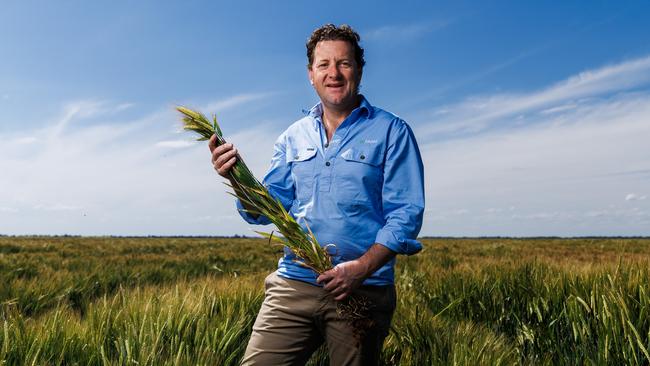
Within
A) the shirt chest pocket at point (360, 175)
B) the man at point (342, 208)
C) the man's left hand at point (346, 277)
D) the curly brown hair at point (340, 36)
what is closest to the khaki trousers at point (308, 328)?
the man at point (342, 208)

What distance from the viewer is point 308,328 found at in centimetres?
263

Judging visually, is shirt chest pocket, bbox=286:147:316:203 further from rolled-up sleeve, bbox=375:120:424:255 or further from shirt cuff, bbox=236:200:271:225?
rolled-up sleeve, bbox=375:120:424:255

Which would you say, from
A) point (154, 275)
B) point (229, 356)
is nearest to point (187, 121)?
point (229, 356)

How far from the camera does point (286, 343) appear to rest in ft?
8.60

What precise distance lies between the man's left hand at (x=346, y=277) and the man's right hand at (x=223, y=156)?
2.13 feet

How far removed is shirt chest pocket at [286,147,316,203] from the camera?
8.70 ft

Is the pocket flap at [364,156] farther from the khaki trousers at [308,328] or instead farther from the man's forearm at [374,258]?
the khaki trousers at [308,328]

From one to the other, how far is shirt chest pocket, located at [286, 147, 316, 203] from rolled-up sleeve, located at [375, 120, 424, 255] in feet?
1.20

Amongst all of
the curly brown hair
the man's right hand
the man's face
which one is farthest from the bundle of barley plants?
the curly brown hair

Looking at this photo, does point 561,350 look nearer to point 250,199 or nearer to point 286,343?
point 286,343

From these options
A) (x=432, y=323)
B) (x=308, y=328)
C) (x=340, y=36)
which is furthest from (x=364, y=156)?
(x=432, y=323)

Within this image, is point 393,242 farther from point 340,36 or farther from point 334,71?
point 340,36

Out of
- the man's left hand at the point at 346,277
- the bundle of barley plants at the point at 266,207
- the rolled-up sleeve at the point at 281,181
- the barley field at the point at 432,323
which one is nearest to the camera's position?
the man's left hand at the point at 346,277

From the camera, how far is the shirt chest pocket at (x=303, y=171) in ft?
8.70
